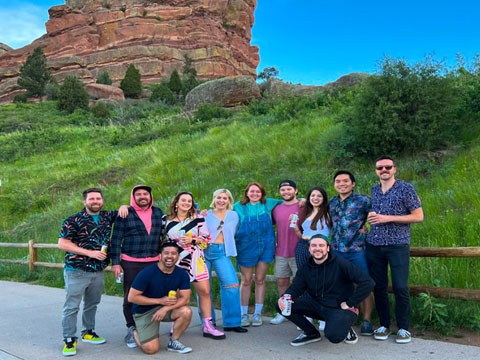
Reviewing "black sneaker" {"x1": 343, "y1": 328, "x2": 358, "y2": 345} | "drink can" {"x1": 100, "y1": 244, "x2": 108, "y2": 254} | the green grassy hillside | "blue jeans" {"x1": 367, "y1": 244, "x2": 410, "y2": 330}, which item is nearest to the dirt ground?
the green grassy hillside

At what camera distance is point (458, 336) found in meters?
4.75

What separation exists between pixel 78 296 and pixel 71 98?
139 feet

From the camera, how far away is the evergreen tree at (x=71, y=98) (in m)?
44.0

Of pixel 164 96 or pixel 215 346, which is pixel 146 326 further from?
pixel 164 96

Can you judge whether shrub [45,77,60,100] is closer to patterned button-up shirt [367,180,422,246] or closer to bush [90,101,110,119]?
bush [90,101,110,119]

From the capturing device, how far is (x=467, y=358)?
4105 mm

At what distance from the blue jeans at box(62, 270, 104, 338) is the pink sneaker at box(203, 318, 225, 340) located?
125 cm

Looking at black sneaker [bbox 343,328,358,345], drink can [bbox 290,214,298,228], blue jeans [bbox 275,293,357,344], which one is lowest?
black sneaker [bbox 343,328,358,345]

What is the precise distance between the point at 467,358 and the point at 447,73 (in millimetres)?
8999

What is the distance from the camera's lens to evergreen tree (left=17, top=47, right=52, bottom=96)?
56.3 m

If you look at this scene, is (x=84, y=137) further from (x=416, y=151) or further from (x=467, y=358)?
(x=467, y=358)

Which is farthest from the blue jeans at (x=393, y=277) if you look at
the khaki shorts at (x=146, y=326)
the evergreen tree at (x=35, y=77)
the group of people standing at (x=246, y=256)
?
the evergreen tree at (x=35, y=77)

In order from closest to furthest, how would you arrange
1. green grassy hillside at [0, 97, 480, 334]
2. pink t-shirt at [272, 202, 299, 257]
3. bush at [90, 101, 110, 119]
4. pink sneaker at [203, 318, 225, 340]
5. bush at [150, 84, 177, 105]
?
pink sneaker at [203, 318, 225, 340] → pink t-shirt at [272, 202, 299, 257] → green grassy hillside at [0, 97, 480, 334] → bush at [90, 101, 110, 119] → bush at [150, 84, 177, 105]

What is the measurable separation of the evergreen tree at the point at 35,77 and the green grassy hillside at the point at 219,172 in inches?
1300
